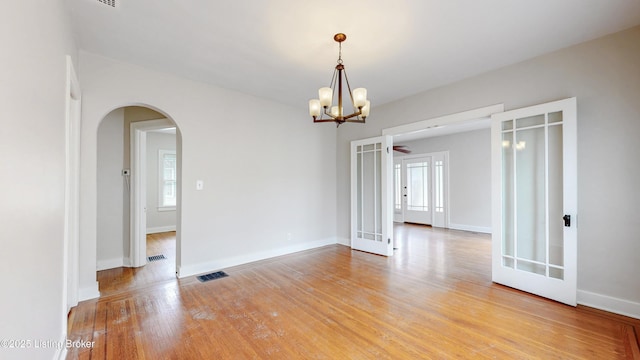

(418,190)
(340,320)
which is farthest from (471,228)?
(340,320)

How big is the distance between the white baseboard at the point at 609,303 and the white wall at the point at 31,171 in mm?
4413

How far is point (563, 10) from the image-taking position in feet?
7.63

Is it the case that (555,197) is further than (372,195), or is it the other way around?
(372,195)

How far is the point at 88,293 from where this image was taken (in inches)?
117

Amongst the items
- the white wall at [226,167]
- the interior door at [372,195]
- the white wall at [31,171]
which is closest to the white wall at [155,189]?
the white wall at [226,167]

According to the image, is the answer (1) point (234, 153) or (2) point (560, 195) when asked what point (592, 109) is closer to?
(2) point (560, 195)

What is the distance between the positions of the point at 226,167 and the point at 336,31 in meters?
2.56

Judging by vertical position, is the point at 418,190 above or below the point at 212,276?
above

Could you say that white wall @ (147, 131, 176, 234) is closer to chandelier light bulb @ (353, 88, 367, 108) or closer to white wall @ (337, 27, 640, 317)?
chandelier light bulb @ (353, 88, 367, 108)

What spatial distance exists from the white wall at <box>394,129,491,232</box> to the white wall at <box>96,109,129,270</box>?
7.80 meters

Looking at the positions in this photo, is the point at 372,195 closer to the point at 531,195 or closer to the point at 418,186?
the point at 531,195

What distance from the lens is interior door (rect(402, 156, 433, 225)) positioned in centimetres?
833

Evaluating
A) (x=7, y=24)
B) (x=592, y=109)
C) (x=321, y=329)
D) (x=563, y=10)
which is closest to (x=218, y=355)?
(x=321, y=329)

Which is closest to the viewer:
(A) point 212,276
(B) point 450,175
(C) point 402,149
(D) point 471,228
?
(A) point 212,276
